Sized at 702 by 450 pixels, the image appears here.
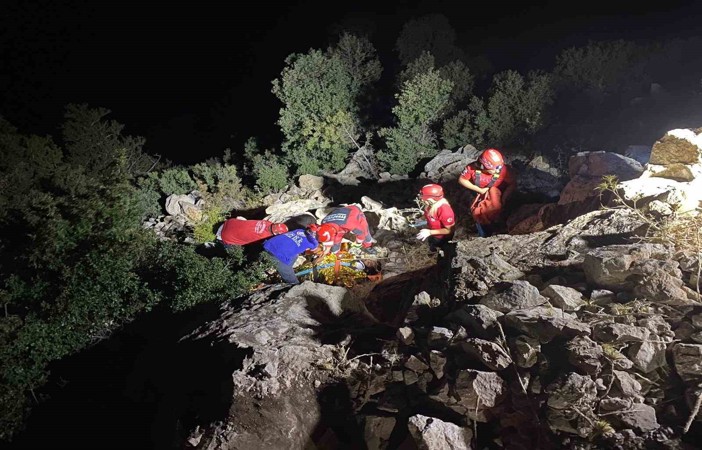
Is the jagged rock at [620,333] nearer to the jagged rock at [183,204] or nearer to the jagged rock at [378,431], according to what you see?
the jagged rock at [378,431]

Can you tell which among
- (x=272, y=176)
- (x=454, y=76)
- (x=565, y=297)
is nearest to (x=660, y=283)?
(x=565, y=297)

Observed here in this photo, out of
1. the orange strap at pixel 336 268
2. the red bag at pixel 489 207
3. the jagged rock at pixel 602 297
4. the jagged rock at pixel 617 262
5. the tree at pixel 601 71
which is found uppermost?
the tree at pixel 601 71

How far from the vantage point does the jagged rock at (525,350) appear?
339 centimetres

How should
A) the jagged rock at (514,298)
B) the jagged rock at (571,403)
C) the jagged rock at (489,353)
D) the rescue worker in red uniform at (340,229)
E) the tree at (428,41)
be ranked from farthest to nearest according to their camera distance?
the tree at (428,41), the rescue worker in red uniform at (340,229), the jagged rock at (514,298), the jagged rock at (489,353), the jagged rock at (571,403)

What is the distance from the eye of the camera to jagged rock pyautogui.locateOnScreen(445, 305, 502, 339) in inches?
150

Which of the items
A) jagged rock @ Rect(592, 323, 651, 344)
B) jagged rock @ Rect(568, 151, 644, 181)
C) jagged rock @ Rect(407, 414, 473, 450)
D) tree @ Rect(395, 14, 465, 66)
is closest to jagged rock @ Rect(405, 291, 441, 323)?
jagged rock @ Rect(407, 414, 473, 450)

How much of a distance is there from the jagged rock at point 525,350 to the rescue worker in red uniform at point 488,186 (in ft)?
16.3

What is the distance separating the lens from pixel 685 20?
784 inches

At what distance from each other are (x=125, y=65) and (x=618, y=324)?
46.6 m

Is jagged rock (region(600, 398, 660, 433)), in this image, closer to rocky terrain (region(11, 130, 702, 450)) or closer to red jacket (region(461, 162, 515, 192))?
rocky terrain (region(11, 130, 702, 450))

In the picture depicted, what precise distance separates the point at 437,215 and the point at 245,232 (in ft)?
13.4

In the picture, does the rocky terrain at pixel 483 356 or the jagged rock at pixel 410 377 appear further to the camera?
the jagged rock at pixel 410 377

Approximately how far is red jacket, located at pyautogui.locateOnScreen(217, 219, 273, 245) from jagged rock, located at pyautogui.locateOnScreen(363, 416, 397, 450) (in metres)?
5.51

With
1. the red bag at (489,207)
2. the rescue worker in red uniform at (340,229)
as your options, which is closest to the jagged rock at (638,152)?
the red bag at (489,207)
